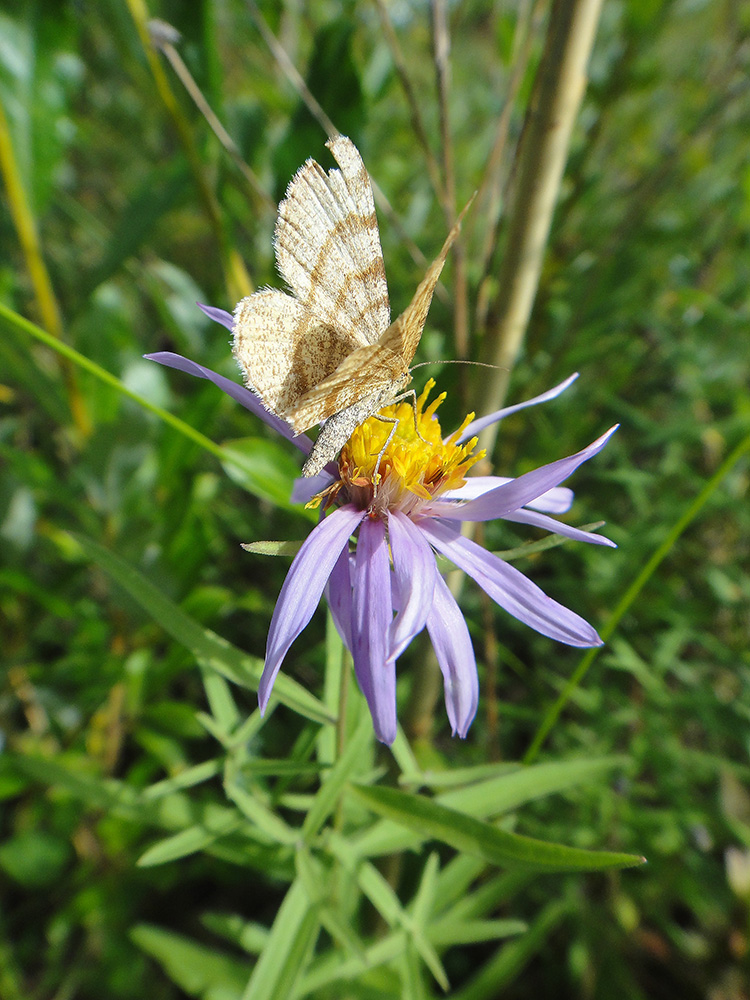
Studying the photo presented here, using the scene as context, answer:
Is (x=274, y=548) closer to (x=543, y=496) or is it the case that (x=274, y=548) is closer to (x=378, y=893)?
(x=543, y=496)

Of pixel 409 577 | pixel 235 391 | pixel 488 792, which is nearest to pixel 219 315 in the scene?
pixel 235 391

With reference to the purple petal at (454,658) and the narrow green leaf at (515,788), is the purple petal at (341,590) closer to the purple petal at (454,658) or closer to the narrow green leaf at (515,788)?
the purple petal at (454,658)

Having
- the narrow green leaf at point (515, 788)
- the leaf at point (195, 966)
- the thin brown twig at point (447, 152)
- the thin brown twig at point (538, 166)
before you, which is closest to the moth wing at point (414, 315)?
the thin brown twig at point (538, 166)

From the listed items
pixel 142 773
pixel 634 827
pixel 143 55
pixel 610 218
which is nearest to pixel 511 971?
pixel 634 827

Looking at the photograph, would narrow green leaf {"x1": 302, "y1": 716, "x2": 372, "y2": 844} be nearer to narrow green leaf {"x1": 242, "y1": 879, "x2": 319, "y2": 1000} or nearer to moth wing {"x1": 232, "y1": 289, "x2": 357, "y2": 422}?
narrow green leaf {"x1": 242, "y1": 879, "x2": 319, "y2": 1000}

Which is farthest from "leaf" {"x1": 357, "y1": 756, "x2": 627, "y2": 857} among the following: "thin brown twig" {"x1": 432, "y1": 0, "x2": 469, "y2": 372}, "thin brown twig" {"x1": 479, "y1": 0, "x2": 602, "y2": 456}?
"thin brown twig" {"x1": 432, "y1": 0, "x2": 469, "y2": 372}

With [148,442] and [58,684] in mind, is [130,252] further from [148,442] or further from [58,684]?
[58,684]
